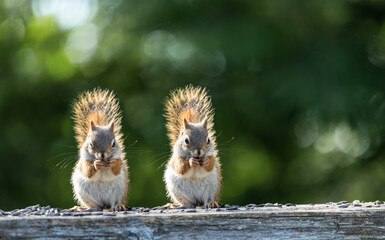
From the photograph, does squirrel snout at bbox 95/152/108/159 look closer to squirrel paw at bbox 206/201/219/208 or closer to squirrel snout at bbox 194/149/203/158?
squirrel snout at bbox 194/149/203/158

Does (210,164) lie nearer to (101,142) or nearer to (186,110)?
(186,110)

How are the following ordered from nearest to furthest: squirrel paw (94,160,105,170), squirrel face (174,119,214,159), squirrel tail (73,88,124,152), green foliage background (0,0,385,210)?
1. squirrel paw (94,160,105,170)
2. squirrel face (174,119,214,159)
3. squirrel tail (73,88,124,152)
4. green foliage background (0,0,385,210)

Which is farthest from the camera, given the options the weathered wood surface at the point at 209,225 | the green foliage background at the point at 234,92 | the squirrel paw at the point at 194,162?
the green foliage background at the point at 234,92

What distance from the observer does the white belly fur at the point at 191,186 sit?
3721mm

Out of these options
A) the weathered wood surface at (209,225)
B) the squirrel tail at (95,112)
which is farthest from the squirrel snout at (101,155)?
the weathered wood surface at (209,225)

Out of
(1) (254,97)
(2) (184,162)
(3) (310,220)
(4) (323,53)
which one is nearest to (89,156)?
(2) (184,162)

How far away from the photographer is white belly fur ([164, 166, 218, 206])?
3721mm

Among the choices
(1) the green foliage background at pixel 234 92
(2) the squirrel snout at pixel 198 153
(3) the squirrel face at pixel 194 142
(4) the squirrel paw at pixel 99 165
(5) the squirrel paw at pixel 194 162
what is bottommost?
(4) the squirrel paw at pixel 99 165

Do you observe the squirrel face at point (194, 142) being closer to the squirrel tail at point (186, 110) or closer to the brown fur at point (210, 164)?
the brown fur at point (210, 164)

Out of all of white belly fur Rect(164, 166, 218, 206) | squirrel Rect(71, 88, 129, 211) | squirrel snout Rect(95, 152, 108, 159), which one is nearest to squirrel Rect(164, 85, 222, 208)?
white belly fur Rect(164, 166, 218, 206)

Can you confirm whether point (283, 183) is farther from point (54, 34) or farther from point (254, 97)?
point (54, 34)

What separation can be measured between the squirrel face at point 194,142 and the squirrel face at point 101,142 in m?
0.40

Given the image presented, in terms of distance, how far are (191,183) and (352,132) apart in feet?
12.2

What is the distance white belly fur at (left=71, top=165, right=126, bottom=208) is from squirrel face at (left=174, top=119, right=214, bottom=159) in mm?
439
